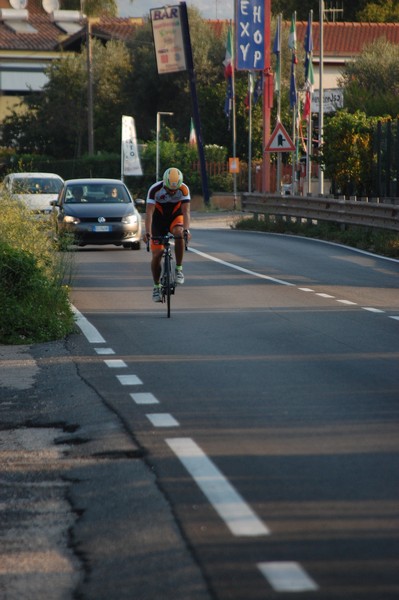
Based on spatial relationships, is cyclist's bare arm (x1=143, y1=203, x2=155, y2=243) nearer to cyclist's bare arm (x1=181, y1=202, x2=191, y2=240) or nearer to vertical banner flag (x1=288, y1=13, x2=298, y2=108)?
cyclist's bare arm (x1=181, y1=202, x2=191, y2=240)

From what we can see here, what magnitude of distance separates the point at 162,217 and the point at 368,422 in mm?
Result: 8830

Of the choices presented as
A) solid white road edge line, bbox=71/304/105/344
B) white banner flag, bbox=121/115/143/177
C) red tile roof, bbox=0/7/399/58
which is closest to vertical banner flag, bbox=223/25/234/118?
white banner flag, bbox=121/115/143/177

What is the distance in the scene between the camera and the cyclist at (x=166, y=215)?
16.7 m

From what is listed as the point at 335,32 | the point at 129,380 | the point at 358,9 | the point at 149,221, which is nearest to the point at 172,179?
the point at 149,221

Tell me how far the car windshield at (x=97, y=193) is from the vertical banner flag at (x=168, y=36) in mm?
26700

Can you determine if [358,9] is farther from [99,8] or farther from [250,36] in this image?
[250,36]

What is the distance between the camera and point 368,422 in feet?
28.6

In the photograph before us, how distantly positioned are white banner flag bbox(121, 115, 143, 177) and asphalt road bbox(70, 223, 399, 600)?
1642 inches

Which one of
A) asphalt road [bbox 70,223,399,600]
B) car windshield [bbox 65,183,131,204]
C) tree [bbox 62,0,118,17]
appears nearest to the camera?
asphalt road [bbox 70,223,399,600]

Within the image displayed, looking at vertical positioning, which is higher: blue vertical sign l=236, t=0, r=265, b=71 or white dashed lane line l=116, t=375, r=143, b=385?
blue vertical sign l=236, t=0, r=265, b=71

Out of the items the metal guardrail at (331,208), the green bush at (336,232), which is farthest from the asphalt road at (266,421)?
the metal guardrail at (331,208)

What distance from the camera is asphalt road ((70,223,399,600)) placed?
5605 mm

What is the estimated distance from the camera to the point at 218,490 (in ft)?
22.4

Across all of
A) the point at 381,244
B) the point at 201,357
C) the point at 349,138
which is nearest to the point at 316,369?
the point at 201,357
